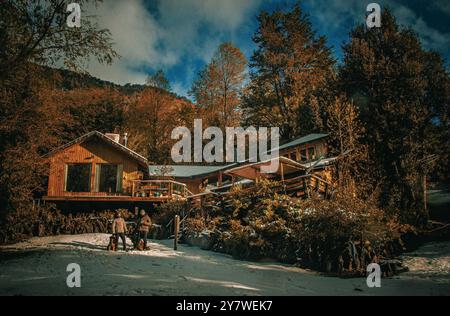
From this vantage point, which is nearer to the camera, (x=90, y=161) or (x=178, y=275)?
(x=178, y=275)

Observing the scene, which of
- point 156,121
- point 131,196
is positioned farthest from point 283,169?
point 156,121

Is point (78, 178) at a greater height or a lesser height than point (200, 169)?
lesser

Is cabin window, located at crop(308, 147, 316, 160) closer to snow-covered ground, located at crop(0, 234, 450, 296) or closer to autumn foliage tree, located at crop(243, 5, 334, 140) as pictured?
autumn foliage tree, located at crop(243, 5, 334, 140)

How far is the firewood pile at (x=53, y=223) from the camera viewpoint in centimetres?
1841

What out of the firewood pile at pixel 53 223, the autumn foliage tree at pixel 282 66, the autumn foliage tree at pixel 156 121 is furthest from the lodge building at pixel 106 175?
the autumn foliage tree at pixel 156 121

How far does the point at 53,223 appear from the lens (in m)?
20.4

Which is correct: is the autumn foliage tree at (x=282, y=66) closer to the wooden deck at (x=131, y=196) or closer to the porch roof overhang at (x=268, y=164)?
the porch roof overhang at (x=268, y=164)

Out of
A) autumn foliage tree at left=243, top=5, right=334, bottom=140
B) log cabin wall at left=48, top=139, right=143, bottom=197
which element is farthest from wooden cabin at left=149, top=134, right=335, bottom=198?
autumn foliage tree at left=243, top=5, right=334, bottom=140

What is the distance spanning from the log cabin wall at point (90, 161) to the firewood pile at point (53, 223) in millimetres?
2270

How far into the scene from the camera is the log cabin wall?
23656mm

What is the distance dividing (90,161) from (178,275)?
59.0 ft

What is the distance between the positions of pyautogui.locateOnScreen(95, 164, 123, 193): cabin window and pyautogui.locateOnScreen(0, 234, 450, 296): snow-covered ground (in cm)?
889

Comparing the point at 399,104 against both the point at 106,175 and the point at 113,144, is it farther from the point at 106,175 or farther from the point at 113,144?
the point at 106,175
